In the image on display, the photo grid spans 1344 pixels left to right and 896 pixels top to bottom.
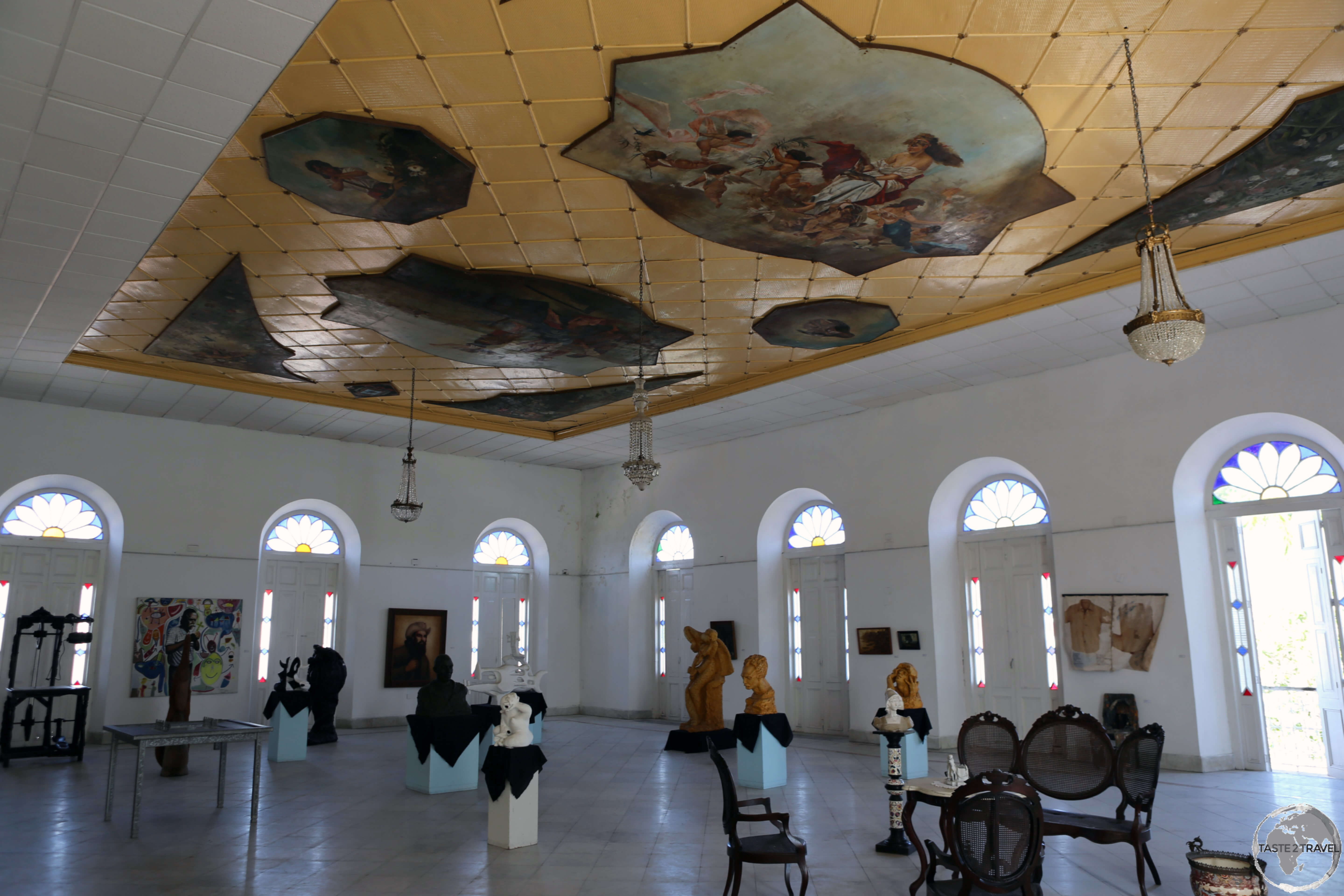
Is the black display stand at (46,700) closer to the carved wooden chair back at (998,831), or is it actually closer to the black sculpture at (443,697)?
the black sculpture at (443,697)

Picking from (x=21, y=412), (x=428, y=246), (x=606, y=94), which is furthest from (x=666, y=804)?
(x=21, y=412)

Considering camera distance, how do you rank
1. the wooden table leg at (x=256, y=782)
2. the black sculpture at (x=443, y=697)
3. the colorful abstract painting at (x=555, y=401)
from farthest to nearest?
the colorful abstract painting at (x=555, y=401)
the black sculpture at (x=443, y=697)
the wooden table leg at (x=256, y=782)

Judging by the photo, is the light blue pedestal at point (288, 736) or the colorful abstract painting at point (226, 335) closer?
the colorful abstract painting at point (226, 335)

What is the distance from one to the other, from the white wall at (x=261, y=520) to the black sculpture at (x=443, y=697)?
6064 millimetres

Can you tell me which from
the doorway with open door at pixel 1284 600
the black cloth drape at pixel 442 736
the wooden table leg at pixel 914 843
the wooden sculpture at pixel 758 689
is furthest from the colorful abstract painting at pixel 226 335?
the doorway with open door at pixel 1284 600

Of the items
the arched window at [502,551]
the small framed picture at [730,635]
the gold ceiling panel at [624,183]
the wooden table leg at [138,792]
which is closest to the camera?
the gold ceiling panel at [624,183]

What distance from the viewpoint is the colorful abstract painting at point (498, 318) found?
9.11m

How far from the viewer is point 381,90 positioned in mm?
5852

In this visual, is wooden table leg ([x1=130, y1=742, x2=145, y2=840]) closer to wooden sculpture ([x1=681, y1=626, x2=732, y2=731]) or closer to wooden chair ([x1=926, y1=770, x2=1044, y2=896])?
wooden chair ([x1=926, y1=770, x2=1044, y2=896])

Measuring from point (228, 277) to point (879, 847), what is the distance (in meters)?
8.20

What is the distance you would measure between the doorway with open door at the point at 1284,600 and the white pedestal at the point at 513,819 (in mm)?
8296

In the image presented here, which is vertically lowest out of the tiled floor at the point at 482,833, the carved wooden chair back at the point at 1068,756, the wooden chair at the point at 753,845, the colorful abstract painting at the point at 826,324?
the tiled floor at the point at 482,833

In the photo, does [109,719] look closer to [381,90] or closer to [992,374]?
[381,90]

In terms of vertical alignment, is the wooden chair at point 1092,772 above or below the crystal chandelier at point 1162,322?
below
